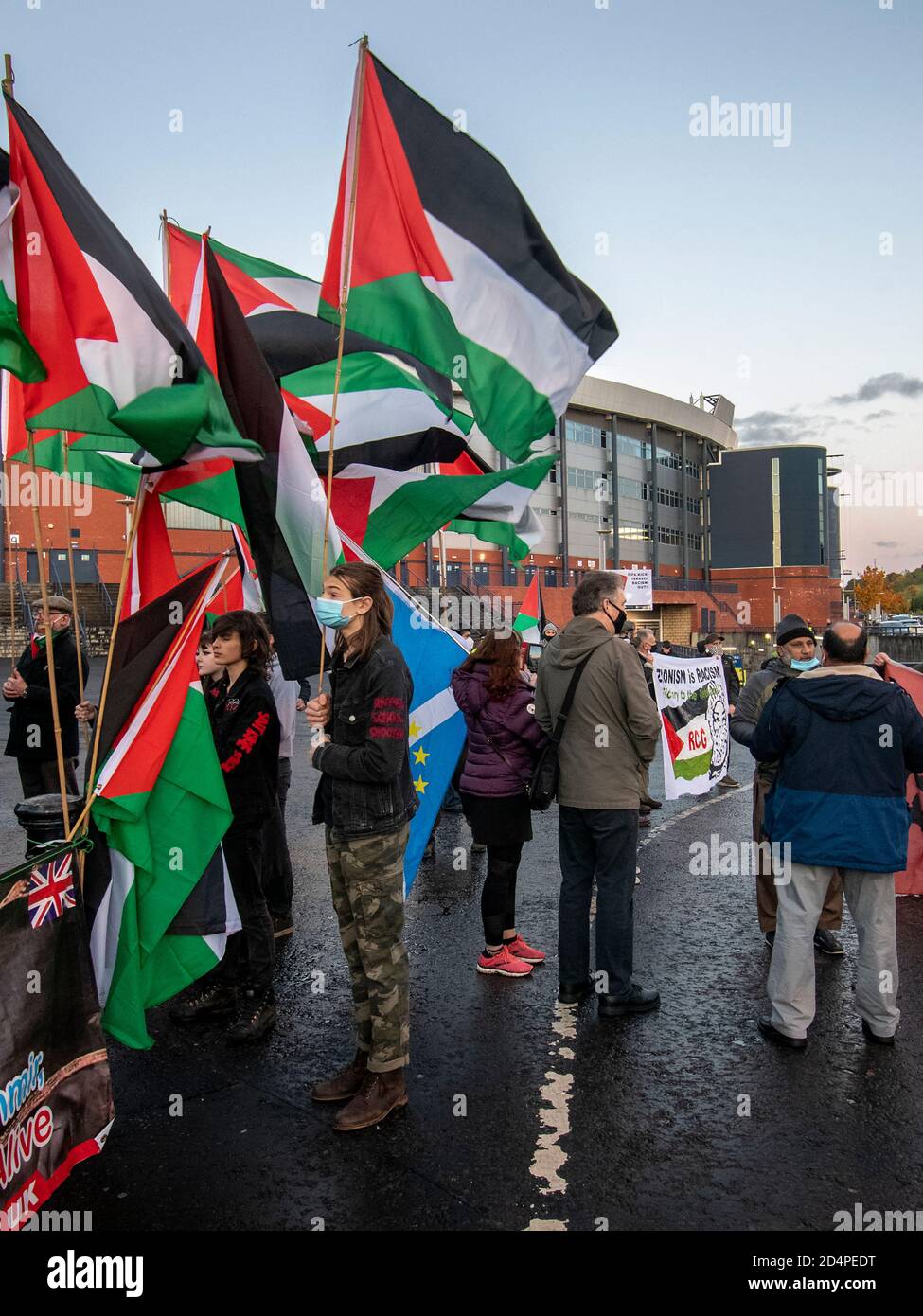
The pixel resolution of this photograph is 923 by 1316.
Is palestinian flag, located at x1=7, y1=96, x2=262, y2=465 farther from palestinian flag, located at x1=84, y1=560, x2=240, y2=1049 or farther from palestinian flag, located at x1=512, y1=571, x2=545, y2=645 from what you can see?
palestinian flag, located at x1=512, y1=571, x2=545, y2=645

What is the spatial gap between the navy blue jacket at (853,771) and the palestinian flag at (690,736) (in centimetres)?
515

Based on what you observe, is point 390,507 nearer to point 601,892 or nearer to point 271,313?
point 271,313

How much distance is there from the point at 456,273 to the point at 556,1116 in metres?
4.56

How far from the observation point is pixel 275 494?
14.6ft

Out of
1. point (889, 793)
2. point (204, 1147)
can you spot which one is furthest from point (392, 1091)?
point (889, 793)

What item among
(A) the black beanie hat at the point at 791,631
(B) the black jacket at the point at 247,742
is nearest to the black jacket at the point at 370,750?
(B) the black jacket at the point at 247,742

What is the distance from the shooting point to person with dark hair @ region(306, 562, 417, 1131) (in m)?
3.69

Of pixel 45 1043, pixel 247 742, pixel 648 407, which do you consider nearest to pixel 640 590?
pixel 247 742

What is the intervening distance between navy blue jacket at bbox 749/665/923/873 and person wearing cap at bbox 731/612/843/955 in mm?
919

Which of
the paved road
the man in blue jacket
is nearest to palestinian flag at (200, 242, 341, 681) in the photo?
the paved road

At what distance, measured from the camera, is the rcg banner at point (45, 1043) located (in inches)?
113

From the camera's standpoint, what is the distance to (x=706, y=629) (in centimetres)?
6225
